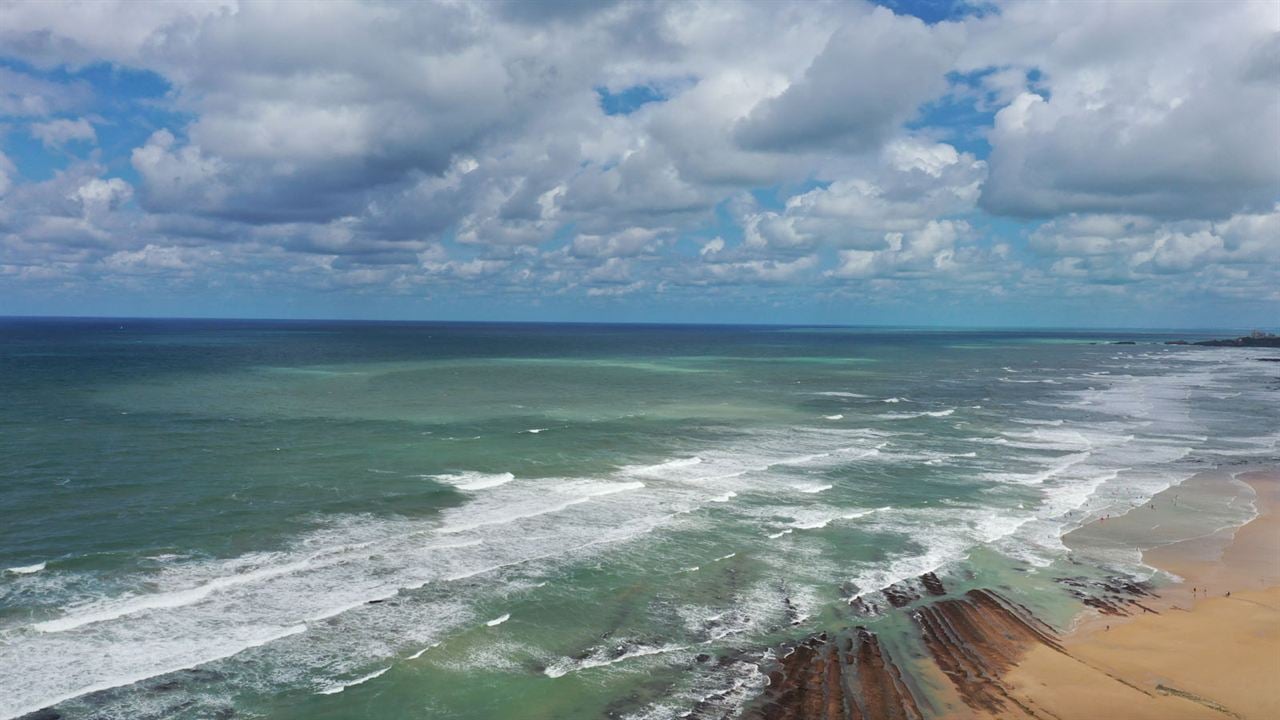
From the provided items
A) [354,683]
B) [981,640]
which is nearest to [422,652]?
[354,683]

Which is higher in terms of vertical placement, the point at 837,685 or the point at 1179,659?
the point at 837,685

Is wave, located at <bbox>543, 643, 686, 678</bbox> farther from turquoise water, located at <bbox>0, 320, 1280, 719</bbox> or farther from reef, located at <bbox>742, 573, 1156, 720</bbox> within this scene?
reef, located at <bbox>742, 573, 1156, 720</bbox>

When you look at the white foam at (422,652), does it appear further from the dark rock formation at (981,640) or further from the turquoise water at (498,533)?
the dark rock formation at (981,640)

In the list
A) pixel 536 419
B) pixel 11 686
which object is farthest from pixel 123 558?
pixel 536 419

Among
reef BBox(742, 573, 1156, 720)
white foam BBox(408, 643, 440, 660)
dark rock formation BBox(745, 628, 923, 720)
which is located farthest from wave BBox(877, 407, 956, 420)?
white foam BBox(408, 643, 440, 660)

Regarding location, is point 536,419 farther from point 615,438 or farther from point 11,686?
point 11,686

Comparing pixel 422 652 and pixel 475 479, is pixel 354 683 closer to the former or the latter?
pixel 422 652
